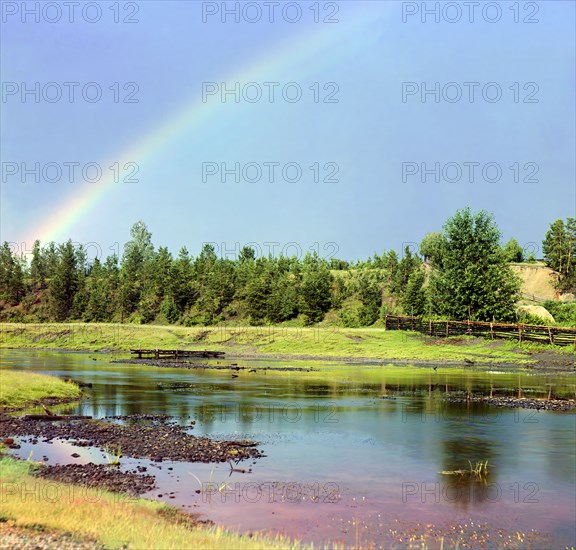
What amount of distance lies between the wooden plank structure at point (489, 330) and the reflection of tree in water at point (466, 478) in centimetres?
5299

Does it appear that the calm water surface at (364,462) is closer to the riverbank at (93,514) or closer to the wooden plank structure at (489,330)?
the riverbank at (93,514)

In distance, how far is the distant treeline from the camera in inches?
3669

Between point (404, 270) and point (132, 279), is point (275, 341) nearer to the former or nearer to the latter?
point (404, 270)

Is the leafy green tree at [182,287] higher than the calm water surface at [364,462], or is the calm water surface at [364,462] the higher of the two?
the leafy green tree at [182,287]

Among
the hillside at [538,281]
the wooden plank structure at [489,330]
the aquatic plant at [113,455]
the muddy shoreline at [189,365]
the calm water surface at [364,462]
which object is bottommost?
the muddy shoreline at [189,365]

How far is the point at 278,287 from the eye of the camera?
12712 cm

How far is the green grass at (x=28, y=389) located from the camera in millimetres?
40250

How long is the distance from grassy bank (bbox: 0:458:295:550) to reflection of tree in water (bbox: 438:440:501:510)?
7512 mm

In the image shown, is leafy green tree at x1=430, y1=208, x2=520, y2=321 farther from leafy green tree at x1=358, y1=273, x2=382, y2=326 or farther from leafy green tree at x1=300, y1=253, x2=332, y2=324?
leafy green tree at x1=300, y1=253, x2=332, y2=324

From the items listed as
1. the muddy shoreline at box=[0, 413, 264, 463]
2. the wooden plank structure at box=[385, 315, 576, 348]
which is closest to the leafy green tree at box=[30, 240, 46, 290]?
the wooden plank structure at box=[385, 315, 576, 348]

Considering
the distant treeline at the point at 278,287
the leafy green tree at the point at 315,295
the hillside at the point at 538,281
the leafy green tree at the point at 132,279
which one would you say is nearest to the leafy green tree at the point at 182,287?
the distant treeline at the point at 278,287

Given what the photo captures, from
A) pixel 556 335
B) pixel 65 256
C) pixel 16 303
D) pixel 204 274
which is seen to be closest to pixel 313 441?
pixel 556 335

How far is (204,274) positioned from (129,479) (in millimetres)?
A: 121163

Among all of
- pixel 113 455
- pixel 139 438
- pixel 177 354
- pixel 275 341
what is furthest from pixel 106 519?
pixel 275 341
